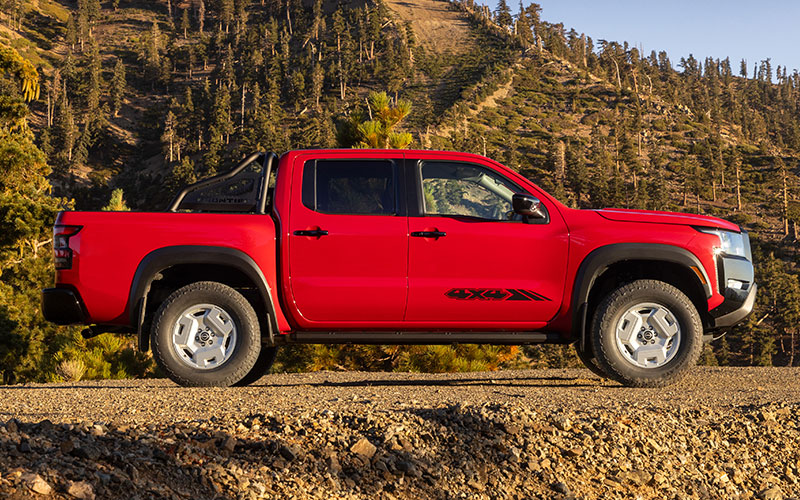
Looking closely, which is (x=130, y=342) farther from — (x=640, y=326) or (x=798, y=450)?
(x=798, y=450)

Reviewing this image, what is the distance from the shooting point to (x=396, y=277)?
6.33 meters

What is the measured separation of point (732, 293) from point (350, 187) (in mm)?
3369

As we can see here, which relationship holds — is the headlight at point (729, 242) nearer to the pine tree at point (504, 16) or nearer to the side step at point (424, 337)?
the side step at point (424, 337)

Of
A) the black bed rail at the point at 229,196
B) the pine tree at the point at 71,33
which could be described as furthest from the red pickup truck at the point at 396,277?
the pine tree at the point at 71,33

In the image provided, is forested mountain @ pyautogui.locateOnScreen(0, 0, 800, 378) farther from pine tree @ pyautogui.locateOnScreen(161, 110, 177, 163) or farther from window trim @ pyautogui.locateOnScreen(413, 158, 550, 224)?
window trim @ pyautogui.locateOnScreen(413, 158, 550, 224)

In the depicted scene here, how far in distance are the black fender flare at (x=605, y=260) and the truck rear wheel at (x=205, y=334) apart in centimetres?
267

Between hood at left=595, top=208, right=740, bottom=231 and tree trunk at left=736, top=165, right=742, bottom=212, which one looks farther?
tree trunk at left=736, top=165, right=742, bottom=212

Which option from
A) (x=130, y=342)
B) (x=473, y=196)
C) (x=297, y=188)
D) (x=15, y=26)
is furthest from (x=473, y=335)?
(x=15, y=26)

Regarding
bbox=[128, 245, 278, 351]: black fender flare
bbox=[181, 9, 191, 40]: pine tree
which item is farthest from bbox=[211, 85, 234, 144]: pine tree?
bbox=[128, 245, 278, 351]: black fender flare

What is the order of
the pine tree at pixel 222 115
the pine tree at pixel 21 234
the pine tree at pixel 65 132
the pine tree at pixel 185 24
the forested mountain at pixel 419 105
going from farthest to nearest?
the pine tree at pixel 185 24 → the pine tree at pixel 222 115 → the pine tree at pixel 65 132 → the forested mountain at pixel 419 105 → the pine tree at pixel 21 234

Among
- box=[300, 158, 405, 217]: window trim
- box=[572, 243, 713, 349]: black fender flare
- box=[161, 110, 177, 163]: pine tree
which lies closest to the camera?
box=[572, 243, 713, 349]: black fender flare

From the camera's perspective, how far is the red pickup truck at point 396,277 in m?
6.32

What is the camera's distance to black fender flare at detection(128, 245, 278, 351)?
20.7 ft

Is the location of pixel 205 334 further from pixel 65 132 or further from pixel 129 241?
pixel 65 132
